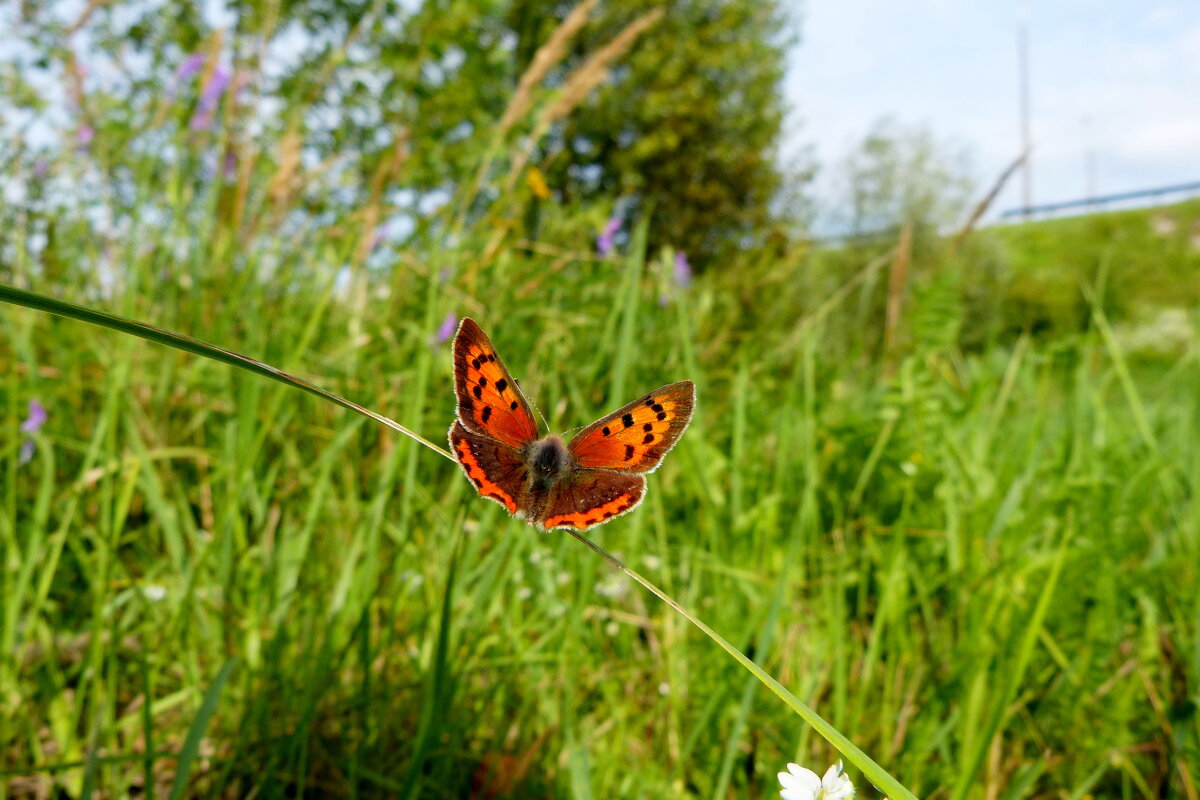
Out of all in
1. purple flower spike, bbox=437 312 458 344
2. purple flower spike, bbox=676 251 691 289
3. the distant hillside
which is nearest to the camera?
purple flower spike, bbox=437 312 458 344

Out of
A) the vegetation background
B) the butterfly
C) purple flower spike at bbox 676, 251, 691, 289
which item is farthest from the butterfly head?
purple flower spike at bbox 676, 251, 691, 289

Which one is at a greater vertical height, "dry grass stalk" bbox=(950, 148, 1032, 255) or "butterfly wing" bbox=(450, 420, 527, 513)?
"dry grass stalk" bbox=(950, 148, 1032, 255)

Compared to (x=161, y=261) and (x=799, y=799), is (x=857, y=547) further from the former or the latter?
(x=161, y=261)

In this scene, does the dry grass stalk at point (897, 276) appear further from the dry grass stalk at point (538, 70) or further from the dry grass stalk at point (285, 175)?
the dry grass stalk at point (285, 175)

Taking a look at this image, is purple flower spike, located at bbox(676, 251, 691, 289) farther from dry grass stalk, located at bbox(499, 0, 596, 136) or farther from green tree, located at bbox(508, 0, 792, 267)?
green tree, located at bbox(508, 0, 792, 267)

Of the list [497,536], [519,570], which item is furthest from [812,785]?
[497,536]

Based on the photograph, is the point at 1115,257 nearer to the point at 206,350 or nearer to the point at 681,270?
the point at 681,270

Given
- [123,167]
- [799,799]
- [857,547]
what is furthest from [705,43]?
[799,799]

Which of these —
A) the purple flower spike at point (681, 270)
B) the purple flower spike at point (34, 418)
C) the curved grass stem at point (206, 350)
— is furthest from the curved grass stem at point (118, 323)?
the purple flower spike at point (681, 270)
